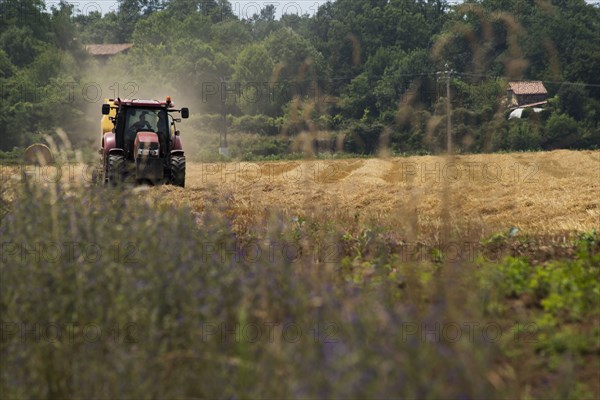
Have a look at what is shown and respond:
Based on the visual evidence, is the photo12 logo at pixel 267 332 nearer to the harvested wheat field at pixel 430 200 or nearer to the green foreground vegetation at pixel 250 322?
the green foreground vegetation at pixel 250 322

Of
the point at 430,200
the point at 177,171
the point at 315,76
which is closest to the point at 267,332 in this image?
the point at 430,200

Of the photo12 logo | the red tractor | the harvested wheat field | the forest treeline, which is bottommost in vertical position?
the harvested wheat field

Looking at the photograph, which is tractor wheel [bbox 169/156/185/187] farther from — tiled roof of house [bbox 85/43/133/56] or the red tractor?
tiled roof of house [bbox 85/43/133/56]

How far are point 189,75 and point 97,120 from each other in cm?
1557

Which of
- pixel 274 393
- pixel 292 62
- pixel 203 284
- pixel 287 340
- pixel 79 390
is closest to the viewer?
pixel 274 393

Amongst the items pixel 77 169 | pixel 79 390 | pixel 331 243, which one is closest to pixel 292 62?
pixel 77 169

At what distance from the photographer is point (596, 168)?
24.7 metres

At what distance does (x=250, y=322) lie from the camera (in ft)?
14.2

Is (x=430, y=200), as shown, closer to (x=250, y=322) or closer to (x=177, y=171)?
(x=177, y=171)

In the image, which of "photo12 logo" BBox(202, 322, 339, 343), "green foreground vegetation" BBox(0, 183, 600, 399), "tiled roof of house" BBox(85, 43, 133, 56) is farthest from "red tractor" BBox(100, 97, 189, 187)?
"tiled roof of house" BBox(85, 43, 133, 56)

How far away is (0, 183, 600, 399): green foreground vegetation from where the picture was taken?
10.2 ft

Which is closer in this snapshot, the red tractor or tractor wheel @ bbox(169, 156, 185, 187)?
the red tractor

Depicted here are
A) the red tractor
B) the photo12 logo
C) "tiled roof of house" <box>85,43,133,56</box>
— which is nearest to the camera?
the photo12 logo

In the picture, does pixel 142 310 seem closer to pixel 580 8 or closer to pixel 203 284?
pixel 203 284
